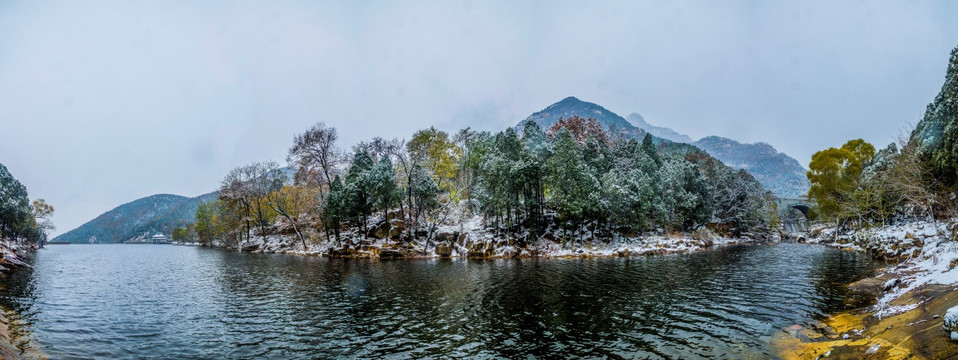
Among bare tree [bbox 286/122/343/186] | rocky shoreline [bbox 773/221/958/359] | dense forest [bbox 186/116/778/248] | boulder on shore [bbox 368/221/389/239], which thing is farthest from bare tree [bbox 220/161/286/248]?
rocky shoreline [bbox 773/221/958/359]

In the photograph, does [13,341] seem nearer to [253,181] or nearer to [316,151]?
[316,151]

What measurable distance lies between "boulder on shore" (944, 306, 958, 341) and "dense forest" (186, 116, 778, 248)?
4142 centimetres

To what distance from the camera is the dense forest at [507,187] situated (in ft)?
179

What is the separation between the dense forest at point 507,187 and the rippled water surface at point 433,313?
22.0 meters

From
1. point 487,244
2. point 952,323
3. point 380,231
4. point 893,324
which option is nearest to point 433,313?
point 952,323

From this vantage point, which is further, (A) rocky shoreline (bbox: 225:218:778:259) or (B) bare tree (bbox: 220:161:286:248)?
(B) bare tree (bbox: 220:161:286:248)

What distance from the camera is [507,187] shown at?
54.1 m

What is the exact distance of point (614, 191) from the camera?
5472 cm

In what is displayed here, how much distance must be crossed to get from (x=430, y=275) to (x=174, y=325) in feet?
62.3

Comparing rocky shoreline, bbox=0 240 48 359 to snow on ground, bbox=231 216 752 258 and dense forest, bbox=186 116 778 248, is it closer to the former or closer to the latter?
snow on ground, bbox=231 216 752 258

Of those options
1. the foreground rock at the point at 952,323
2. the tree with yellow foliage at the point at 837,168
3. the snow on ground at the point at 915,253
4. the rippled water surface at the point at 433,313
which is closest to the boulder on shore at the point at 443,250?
the rippled water surface at the point at 433,313

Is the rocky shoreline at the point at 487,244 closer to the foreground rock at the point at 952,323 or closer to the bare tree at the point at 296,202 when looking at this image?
the bare tree at the point at 296,202

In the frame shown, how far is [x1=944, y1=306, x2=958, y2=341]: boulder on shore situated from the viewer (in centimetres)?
947

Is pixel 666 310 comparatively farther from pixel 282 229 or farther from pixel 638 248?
pixel 282 229
